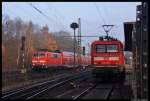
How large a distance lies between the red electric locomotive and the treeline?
127 feet

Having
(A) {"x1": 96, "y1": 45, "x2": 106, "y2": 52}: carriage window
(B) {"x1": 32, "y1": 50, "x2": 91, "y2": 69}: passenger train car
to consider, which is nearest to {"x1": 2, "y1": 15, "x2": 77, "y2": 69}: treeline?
(B) {"x1": 32, "y1": 50, "x2": 91, "y2": 69}: passenger train car

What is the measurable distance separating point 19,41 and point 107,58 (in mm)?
59141

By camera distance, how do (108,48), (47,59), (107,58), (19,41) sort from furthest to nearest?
(19,41) → (47,59) → (108,48) → (107,58)

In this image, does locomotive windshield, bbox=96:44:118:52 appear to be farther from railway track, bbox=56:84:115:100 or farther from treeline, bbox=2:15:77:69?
treeline, bbox=2:15:77:69

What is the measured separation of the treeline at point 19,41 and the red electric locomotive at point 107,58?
38.8 m

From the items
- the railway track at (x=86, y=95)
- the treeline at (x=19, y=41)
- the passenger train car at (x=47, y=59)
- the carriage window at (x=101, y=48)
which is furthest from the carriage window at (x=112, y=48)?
the treeline at (x=19, y=41)

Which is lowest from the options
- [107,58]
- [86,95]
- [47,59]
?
[86,95]

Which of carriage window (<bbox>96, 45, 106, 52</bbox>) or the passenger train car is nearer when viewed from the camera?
carriage window (<bbox>96, 45, 106, 52</bbox>)

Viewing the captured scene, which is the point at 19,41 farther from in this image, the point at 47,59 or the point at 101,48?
the point at 101,48

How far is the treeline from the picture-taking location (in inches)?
3167

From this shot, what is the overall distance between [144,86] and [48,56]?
1862 inches

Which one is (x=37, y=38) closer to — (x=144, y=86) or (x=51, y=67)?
(x=51, y=67)

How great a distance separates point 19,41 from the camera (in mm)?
93062

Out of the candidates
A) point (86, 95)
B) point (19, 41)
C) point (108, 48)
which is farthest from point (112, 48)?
point (19, 41)
